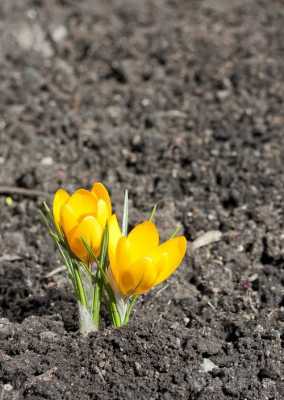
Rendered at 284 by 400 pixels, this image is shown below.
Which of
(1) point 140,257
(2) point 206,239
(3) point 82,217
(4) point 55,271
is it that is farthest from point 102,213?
(2) point 206,239

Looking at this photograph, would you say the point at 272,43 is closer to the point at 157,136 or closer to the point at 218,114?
the point at 218,114

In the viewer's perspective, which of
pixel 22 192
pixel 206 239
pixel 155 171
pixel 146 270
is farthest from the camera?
pixel 155 171

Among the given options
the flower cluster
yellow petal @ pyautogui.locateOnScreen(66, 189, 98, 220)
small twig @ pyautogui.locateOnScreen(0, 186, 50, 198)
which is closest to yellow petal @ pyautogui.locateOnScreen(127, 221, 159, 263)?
the flower cluster

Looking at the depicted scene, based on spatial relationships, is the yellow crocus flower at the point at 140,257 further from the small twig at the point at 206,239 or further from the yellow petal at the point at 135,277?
the small twig at the point at 206,239

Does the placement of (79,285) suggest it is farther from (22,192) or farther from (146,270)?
(22,192)

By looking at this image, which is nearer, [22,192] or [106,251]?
[106,251]

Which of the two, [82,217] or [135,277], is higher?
[82,217]

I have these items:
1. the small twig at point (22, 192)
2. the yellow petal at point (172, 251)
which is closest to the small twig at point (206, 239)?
the small twig at point (22, 192)

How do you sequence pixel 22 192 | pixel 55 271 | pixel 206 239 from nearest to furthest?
pixel 55 271, pixel 206 239, pixel 22 192

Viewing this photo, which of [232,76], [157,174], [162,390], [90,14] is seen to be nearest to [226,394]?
[162,390]
